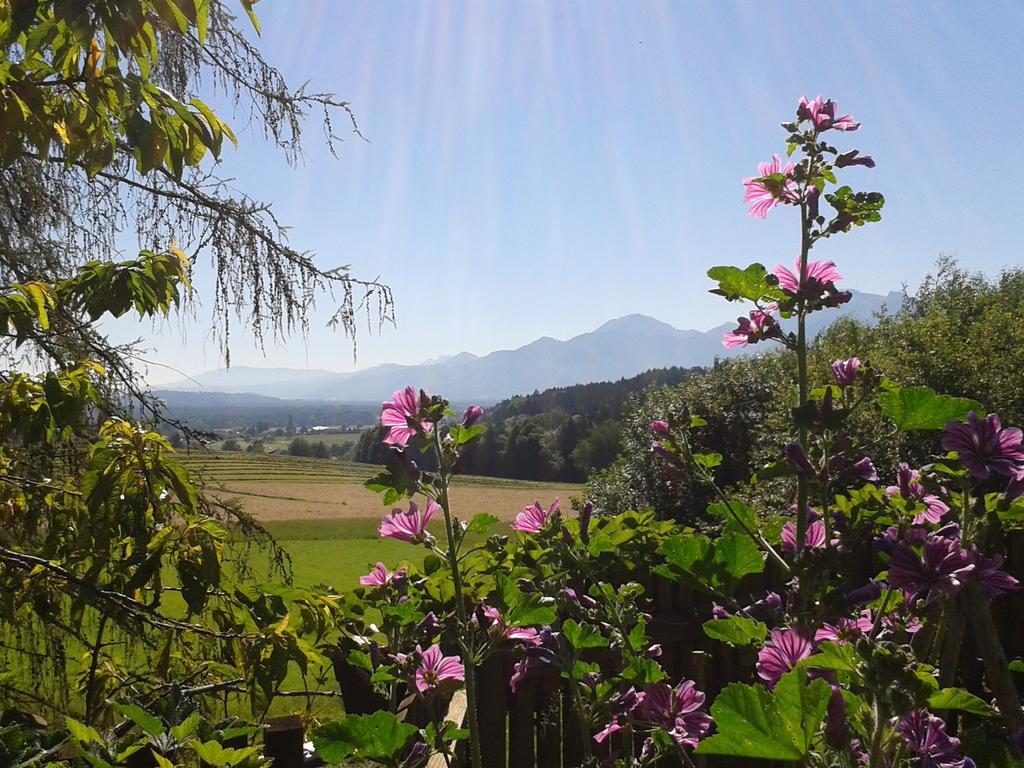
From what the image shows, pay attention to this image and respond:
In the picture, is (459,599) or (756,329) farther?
(756,329)

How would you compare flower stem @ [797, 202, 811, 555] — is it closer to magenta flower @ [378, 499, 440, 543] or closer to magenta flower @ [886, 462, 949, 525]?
magenta flower @ [886, 462, 949, 525]

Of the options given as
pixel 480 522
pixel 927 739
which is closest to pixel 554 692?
pixel 480 522

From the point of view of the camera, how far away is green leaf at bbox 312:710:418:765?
1027mm

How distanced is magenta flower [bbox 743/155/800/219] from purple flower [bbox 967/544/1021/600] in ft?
2.25

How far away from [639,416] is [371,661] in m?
23.1

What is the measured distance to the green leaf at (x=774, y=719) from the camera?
71 cm

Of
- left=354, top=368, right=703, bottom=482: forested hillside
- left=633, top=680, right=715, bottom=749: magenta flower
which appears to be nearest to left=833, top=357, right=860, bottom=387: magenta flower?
left=633, top=680, right=715, bottom=749: magenta flower

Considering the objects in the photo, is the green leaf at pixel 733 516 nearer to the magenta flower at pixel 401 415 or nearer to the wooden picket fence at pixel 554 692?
the magenta flower at pixel 401 415

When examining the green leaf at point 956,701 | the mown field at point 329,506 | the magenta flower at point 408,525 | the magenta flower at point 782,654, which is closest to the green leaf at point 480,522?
the magenta flower at point 408,525

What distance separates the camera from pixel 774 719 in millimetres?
731

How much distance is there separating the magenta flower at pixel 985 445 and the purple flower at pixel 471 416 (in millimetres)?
Result: 713

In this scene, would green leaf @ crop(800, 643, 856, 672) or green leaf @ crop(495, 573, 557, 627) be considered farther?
green leaf @ crop(495, 573, 557, 627)

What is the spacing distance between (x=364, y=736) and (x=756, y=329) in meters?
0.96

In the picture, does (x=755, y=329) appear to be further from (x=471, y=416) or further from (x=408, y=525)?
(x=408, y=525)
